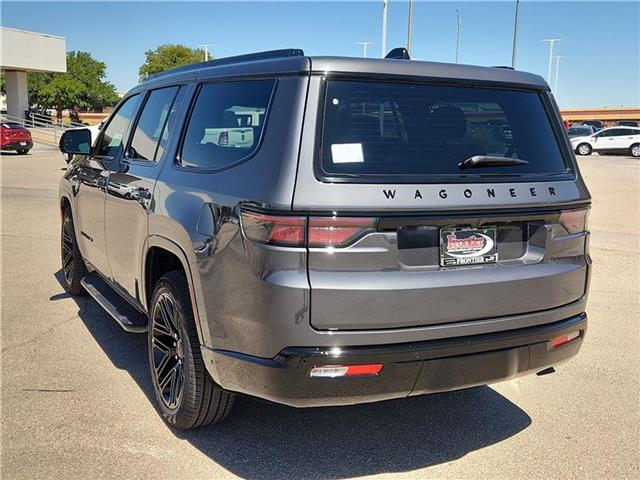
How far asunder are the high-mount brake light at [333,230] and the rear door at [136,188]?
1.47 metres

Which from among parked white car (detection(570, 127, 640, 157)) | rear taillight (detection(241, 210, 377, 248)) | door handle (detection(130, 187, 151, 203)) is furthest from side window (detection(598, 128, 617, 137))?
rear taillight (detection(241, 210, 377, 248))

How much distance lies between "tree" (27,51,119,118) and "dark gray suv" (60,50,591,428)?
6975cm

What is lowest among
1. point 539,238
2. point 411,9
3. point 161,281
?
point 161,281

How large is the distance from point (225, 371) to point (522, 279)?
1.47 m

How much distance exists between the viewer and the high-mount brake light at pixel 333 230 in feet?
8.69

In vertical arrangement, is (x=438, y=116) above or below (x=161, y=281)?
above

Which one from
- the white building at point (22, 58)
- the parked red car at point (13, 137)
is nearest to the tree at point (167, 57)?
the white building at point (22, 58)

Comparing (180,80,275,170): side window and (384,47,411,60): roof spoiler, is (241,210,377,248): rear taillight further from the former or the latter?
(384,47,411,60): roof spoiler

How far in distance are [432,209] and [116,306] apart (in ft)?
8.81

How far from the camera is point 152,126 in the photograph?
4191mm

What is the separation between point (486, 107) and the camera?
3.25 meters

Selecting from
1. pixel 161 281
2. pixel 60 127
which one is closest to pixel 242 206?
pixel 161 281

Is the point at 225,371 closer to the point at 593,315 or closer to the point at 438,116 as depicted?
the point at 438,116

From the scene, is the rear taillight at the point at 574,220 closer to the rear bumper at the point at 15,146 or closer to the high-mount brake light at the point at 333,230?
the high-mount brake light at the point at 333,230
